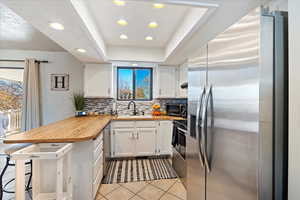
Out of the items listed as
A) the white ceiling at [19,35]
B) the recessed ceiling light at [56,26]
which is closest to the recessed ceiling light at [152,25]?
the recessed ceiling light at [56,26]

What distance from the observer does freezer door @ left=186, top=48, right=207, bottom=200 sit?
1353 millimetres

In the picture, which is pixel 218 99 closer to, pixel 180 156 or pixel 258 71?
pixel 258 71

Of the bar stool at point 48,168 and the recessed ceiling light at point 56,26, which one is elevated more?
the recessed ceiling light at point 56,26

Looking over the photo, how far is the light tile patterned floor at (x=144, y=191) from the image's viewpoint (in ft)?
6.60

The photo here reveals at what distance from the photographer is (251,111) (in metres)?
0.86

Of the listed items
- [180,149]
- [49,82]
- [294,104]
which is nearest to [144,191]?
[180,149]

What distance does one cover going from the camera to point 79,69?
3.84 m

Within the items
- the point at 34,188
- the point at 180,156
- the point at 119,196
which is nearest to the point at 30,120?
the point at 34,188

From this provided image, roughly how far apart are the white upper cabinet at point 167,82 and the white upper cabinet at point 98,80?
1.20 meters

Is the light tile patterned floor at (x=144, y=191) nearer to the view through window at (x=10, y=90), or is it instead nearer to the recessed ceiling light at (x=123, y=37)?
the recessed ceiling light at (x=123, y=37)

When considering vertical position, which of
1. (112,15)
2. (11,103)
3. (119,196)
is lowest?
(119,196)

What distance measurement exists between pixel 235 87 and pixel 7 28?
3.63m

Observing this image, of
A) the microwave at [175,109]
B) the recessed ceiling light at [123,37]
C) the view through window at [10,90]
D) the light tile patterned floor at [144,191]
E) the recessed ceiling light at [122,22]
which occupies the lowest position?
the light tile patterned floor at [144,191]

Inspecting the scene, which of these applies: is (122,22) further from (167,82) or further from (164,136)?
(164,136)
